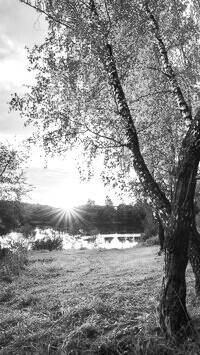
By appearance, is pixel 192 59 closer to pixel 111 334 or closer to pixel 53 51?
pixel 53 51

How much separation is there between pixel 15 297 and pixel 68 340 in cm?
466

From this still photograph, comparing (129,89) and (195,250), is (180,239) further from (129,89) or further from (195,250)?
(129,89)

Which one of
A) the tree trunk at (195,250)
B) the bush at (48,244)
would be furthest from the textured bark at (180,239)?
the bush at (48,244)

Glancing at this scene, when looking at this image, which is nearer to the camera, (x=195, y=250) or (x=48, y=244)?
(x=195, y=250)

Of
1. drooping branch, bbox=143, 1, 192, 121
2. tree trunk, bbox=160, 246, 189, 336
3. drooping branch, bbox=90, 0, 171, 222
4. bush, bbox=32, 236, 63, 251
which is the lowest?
bush, bbox=32, 236, 63, 251

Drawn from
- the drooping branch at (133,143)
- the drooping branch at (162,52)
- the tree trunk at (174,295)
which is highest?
the drooping branch at (162,52)

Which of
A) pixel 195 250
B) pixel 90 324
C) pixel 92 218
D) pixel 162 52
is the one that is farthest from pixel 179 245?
pixel 92 218

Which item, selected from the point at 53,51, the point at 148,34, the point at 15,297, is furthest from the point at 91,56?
the point at 15,297

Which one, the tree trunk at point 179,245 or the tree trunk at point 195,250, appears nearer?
the tree trunk at point 179,245

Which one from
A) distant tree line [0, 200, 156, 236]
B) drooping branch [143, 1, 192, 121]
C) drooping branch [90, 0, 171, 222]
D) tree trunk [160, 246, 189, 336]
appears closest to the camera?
tree trunk [160, 246, 189, 336]

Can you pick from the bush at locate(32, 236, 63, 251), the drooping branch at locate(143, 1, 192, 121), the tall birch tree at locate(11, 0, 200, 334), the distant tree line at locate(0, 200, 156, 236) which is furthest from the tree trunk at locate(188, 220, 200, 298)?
the distant tree line at locate(0, 200, 156, 236)

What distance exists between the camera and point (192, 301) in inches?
255

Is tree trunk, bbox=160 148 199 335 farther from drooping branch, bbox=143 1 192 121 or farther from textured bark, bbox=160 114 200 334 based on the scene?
drooping branch, bbox=143 1 192 121

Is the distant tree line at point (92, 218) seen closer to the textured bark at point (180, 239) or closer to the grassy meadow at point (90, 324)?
the grassy meadow at point (90, 324)
